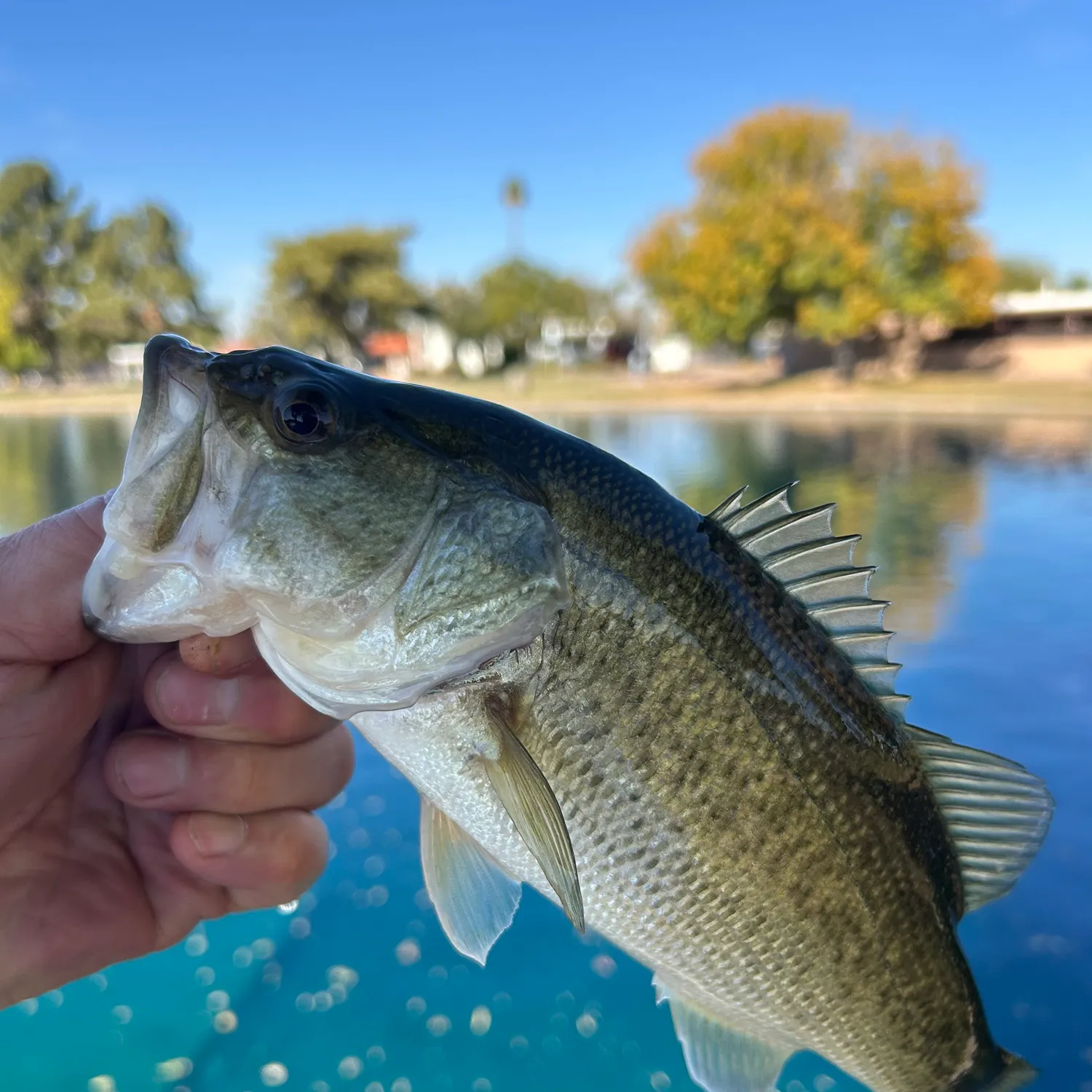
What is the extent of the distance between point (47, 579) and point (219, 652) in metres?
0.27

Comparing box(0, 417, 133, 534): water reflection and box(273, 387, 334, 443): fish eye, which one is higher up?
box(273, 387, 334, 443): fish eye

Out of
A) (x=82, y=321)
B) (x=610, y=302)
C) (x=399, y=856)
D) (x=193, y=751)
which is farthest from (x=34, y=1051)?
(x=610, y=302)

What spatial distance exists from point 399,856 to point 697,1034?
105 inches

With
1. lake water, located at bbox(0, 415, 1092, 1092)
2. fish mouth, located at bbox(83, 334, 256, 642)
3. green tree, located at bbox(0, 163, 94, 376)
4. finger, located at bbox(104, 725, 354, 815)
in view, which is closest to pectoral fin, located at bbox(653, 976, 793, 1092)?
finger, located at bbox(104, 725, 354, 815)

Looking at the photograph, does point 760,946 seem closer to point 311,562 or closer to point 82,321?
point 311,562

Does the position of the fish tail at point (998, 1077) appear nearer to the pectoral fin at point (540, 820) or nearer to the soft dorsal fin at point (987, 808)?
the soft dorsal fin at point (987, 808)

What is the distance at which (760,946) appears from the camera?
4.26ft

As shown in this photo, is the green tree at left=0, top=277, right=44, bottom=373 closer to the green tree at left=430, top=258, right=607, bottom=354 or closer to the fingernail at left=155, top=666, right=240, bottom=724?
the green tree at left=430, top=258, right=607, bottom=354

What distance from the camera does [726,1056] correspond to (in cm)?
145

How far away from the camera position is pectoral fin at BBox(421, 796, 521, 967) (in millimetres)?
1349

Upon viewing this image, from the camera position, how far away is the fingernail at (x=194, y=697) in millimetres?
1384

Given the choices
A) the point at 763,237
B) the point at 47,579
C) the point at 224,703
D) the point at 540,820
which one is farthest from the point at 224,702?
the point at 763,237

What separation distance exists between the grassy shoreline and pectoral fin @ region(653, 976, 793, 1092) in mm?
15665

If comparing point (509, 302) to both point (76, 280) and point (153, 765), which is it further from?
point (153, 765)
